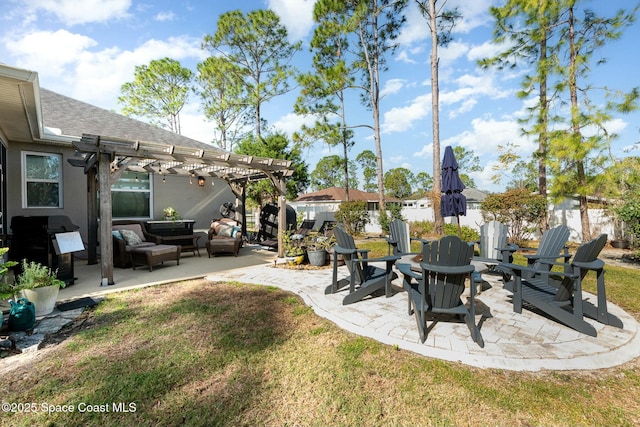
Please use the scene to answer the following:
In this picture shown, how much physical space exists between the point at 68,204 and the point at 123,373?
25.3 ft

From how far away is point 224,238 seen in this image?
8375 mm

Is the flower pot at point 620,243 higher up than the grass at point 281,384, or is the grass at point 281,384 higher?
the flower pot at point 620,243

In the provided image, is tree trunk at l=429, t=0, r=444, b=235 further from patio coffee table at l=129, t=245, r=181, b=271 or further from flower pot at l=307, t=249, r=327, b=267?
patio coffee table at l=129, t=245, r=181, b=271

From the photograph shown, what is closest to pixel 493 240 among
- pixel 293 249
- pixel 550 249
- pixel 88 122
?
pixel 550 249

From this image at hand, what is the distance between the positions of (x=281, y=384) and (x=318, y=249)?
455cm

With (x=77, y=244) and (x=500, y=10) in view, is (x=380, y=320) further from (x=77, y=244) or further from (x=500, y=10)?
(x=500, y=10)

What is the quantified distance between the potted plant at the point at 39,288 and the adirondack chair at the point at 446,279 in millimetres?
4582

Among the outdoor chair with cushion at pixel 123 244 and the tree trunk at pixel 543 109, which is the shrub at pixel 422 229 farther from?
the outdoor chair with cushion at pixel 123 244

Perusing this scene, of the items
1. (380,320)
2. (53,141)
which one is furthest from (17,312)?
(53,141)

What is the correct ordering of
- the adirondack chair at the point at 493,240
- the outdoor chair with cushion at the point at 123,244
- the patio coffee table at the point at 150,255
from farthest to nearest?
1. the outdoor chair with cushion at the point at 123,244
2. the patio coffee table at the point at 150,255
3. the adirondack chair at the point at 493,240

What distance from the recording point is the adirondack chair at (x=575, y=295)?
3102 mm

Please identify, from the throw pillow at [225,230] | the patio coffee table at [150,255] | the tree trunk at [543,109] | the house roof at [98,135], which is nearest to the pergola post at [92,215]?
the house roof at [98,135]

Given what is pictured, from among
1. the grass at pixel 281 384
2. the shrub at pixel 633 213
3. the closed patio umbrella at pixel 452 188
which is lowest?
the grass at pixel 281 384

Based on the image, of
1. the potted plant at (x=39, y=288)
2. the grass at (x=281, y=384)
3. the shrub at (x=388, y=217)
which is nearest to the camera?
the grass at (x=281, y=384)
